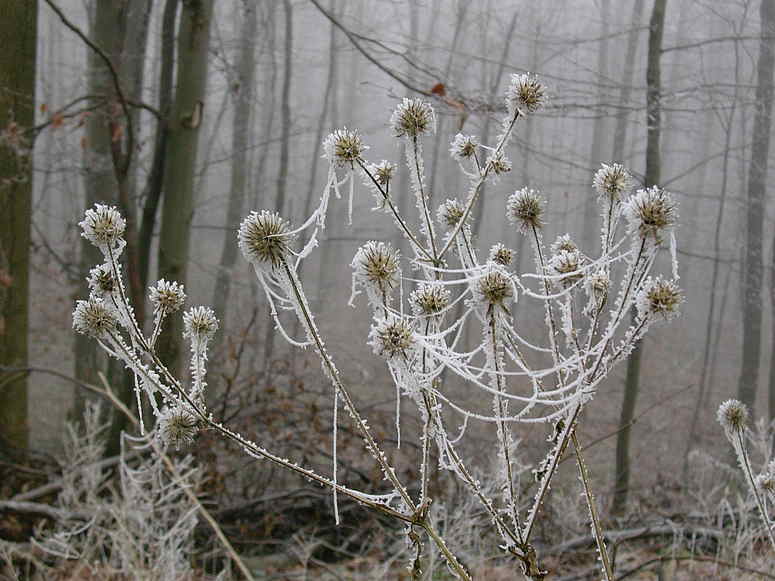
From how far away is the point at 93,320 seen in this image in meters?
A: 0.89

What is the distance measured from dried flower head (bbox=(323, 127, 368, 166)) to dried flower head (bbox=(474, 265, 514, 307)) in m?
0.26

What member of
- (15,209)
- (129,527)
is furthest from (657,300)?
(15,209)

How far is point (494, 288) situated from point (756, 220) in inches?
242

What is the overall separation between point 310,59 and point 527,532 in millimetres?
10611

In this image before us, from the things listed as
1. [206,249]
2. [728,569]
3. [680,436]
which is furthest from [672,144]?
[206,249]

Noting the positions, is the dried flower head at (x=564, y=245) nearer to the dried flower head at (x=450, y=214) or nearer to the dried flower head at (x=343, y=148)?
the dried flower head at (x=450, y=214)

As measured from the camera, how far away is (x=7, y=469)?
3799 mm

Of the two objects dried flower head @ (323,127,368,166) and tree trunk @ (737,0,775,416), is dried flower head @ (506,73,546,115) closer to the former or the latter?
dried flower head @ (323,127,368,166)

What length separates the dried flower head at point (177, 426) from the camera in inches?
33.6

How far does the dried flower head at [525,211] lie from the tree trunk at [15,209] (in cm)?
337

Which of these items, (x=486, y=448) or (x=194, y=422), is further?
(x=486, y=448)

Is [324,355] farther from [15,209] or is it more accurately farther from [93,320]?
[15,209]

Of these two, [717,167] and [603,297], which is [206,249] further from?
[603,297]

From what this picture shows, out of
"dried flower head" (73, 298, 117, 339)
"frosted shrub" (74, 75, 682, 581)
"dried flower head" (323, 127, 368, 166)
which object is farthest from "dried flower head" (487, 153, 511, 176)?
"dried flower head" (73, 298, 117, 339)
